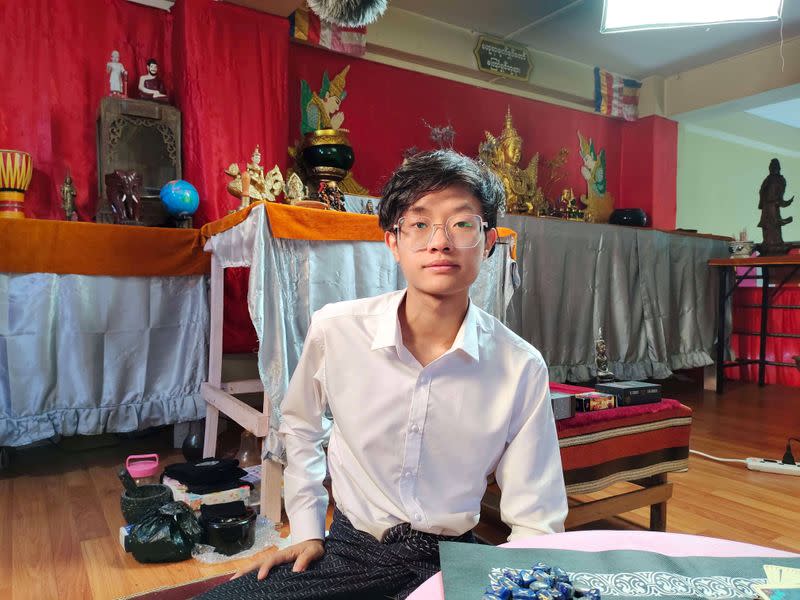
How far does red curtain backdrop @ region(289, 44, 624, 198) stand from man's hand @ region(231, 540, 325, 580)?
131 inches

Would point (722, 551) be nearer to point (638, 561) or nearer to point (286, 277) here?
point (638, 561)

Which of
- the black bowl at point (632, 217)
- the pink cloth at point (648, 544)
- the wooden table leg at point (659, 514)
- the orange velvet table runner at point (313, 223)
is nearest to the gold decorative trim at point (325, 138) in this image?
the orange velvet table runner at point (313, 223)

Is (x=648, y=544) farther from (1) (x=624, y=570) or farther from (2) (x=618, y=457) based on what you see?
(2) (x=618, y=457)

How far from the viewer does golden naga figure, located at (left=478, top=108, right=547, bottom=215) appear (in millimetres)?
4402

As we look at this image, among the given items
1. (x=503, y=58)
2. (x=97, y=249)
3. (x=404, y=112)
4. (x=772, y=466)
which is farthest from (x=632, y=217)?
(x=97, y=249)

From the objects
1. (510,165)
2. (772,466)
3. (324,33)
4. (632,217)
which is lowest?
(772,466)

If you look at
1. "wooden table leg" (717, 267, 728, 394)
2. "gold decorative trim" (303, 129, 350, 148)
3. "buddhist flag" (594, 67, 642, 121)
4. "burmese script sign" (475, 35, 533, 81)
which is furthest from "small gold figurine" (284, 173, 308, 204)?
"wooden table leg" (717, 267, 728, 394)

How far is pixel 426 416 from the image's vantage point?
3.40 feet

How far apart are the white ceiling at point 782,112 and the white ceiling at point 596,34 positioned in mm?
2337

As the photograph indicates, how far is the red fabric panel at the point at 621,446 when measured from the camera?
1808 mm

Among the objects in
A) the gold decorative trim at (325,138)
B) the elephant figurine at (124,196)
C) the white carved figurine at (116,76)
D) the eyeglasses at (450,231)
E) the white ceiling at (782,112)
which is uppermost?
the white ceiling at (782,112)

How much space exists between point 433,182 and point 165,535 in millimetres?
1455

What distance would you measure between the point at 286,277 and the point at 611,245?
3.11m

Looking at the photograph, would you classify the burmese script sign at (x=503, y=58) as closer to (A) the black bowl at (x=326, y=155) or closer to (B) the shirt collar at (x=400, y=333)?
(A) the black bowl at (x=326, y=155)
